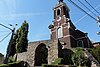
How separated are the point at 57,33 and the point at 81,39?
204 inches

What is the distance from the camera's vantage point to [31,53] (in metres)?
29.2

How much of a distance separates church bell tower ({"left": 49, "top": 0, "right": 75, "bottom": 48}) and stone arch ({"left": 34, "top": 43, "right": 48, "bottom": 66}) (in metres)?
4.45

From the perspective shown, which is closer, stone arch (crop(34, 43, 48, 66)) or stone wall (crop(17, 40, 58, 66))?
stone wall (crop(17, 40, 58, 66))

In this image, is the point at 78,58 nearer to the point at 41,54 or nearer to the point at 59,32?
the point at 41,54

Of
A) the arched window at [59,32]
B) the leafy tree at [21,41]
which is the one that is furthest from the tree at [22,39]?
the arched window at [59,32]

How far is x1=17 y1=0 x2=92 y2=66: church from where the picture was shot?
91.5 ft

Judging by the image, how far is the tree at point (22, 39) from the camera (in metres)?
35.4

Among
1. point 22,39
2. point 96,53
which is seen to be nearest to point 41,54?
point 22,39

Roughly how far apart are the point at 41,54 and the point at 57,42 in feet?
14.3

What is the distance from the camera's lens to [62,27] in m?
34.6

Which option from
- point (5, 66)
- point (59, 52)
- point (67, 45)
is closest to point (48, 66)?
point (5, 66)

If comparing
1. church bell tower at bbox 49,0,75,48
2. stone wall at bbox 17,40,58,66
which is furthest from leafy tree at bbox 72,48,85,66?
church bell tower at bbox 49,0,75,48

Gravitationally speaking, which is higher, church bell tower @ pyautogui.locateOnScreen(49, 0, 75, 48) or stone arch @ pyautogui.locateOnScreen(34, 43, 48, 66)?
church bell tower @ pyautogui.locateOnScreen(49, 0, 75, 48)

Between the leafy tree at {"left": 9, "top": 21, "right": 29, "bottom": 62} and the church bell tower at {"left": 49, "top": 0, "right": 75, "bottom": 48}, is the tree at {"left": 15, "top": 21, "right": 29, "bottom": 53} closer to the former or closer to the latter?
the leafy tree at {"left": 9, "top": 21, "right": 29, "bottom": 62}
